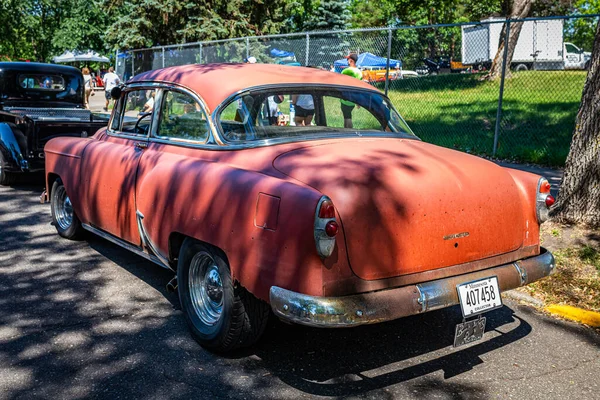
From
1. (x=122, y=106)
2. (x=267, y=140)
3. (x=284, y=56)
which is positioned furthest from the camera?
(x=284, y=56)

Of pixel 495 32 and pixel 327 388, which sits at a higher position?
pixel 495 32

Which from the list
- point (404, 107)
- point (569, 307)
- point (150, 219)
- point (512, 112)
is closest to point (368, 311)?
point (150, 219)

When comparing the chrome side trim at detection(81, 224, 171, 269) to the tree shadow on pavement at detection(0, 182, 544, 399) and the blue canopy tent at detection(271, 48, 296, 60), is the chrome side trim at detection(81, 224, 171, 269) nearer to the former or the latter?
the tree shadow on pavement at detection(0, 182, 544, 399)

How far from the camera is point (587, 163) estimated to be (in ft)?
20.2

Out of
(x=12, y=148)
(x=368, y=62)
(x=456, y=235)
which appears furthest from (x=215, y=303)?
(x=368, y=62)

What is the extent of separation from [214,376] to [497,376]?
1.68m

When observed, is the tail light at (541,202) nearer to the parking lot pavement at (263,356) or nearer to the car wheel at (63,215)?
the parking lot pavement at (263,356)

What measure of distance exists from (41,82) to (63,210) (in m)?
4.85

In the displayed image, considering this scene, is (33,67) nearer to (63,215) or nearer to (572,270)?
(63,215)

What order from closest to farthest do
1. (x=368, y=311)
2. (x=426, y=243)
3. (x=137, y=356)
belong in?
(x=368, y=311), (x=426, y=243), (x=137, y=356)

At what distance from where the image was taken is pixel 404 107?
13203mm

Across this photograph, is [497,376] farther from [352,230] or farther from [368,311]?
[352,230]

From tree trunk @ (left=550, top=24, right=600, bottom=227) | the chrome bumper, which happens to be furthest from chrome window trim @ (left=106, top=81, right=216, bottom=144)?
tree trunk @ (left=550, top=24, right=600, bottom=227)

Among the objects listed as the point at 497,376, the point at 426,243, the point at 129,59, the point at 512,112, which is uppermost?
the point at 129,59
